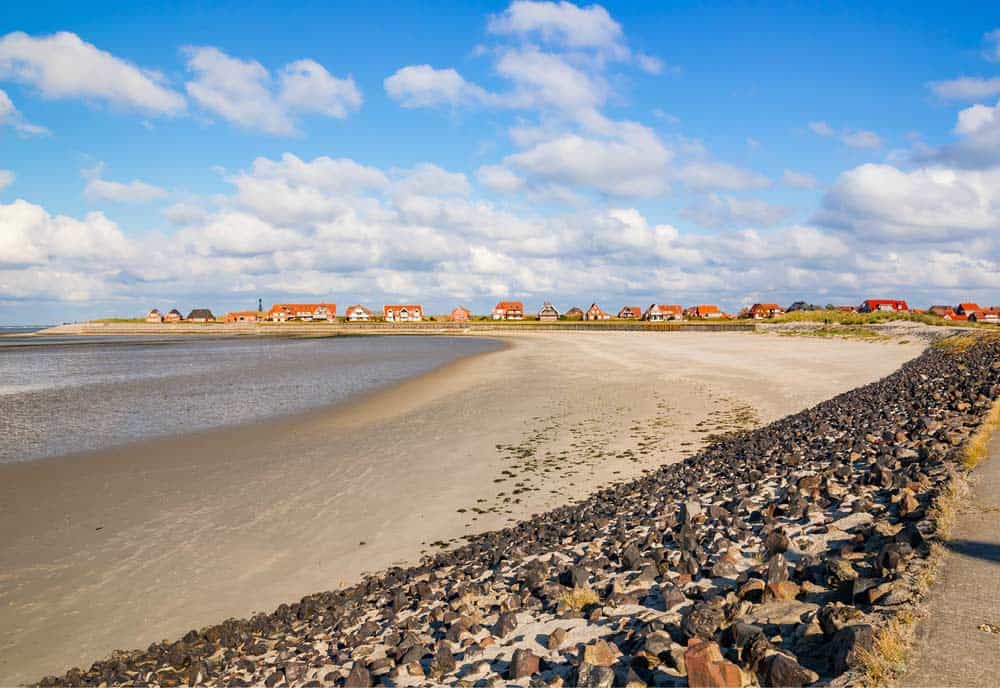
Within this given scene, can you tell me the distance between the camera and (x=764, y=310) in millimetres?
167125

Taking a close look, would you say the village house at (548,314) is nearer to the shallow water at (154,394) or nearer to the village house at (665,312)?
the village house at (665,312)

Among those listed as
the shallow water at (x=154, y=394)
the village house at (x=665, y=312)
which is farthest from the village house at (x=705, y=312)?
the shallow water at (x=154, y=394)

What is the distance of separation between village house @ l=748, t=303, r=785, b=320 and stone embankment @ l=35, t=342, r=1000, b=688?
554 feet

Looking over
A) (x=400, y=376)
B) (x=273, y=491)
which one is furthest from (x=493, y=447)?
(x=400, y=376)

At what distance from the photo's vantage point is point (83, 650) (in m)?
6.84

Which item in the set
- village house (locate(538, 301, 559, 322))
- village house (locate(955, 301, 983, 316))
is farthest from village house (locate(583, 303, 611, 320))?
village house (locate(955, 301, 983, 316))

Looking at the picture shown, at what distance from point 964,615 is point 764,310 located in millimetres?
178162

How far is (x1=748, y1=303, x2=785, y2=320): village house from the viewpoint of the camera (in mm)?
164625

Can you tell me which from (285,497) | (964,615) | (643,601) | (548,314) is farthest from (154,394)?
(548,314)

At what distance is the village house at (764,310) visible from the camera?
540 ft

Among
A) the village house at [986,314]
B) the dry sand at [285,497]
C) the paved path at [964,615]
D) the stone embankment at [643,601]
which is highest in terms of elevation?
the village house at [986,314]

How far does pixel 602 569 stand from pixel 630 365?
32.6 metres

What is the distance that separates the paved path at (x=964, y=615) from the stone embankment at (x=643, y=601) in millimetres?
239

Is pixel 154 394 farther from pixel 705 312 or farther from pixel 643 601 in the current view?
pixel 705 312
